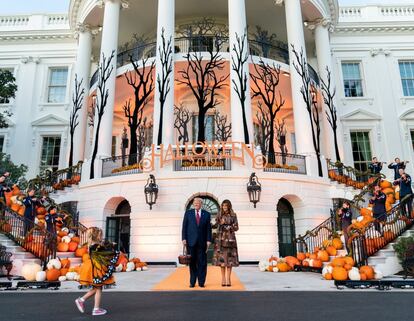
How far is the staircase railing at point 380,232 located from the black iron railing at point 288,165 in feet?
16.2

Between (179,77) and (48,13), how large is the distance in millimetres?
13723

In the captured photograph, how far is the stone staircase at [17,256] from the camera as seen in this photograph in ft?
32.0

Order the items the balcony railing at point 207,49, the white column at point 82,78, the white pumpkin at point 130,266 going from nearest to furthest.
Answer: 1. the white pumpkin at point 130,266
2. the balcony railing at point 207,49
3. the white column at point 82,78

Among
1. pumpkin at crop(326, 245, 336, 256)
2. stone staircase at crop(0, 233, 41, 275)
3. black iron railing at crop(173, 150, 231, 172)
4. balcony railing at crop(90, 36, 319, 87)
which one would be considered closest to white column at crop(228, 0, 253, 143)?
black iron railing at crop(173, 150, 231, 172)

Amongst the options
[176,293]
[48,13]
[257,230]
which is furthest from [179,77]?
[176,293]

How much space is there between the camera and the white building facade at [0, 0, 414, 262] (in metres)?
14.0

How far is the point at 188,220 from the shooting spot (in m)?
6.94

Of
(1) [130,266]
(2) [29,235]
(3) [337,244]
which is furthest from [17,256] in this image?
(3) [337,244]

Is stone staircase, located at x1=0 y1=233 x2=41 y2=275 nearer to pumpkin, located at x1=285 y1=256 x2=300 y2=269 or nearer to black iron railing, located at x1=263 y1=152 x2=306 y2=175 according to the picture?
pumpkin, located at x1=285 y1=256 x2=300 y2=269

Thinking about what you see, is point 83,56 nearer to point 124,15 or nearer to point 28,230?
point 124,15

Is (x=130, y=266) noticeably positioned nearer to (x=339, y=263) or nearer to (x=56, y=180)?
(x=339, y=263)

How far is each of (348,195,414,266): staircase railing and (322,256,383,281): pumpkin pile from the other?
60cm

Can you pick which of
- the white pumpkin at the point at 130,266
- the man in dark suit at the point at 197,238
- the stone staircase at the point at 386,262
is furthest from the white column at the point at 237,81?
the man in dark suit at the point at 197,238

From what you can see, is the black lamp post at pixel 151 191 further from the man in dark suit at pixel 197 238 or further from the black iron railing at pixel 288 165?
the man in dark suit at pixel 197 238
